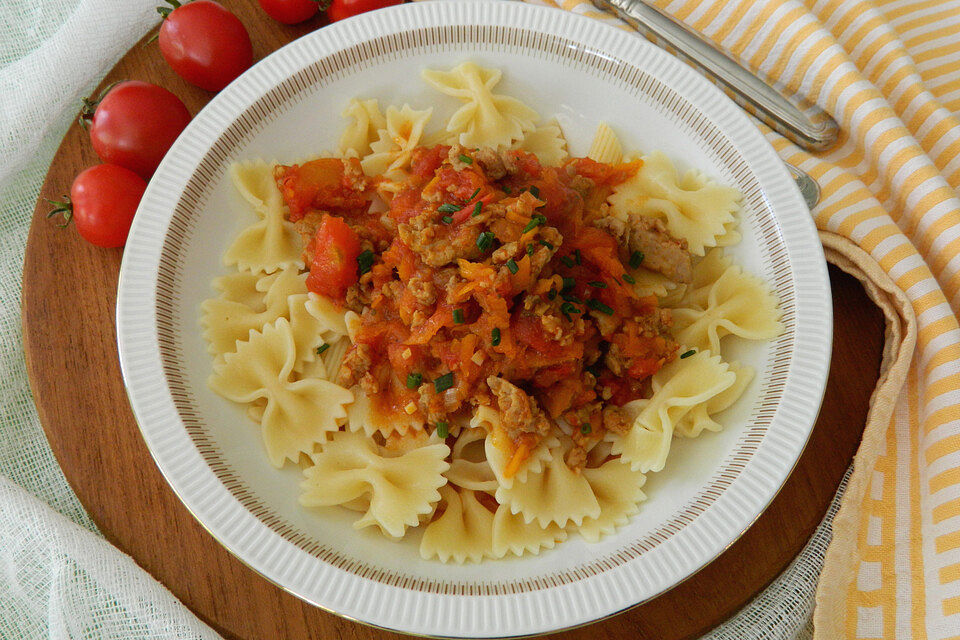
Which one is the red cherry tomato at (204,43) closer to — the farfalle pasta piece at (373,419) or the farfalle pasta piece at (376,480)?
the farfalle pasta piece at (373,419)

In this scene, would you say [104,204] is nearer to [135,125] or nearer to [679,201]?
[135,125]

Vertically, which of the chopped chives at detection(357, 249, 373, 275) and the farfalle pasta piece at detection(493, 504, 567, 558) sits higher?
the chopped chives at detection(357, 249, 373, 275)

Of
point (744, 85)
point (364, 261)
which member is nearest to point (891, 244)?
point (744, 85)

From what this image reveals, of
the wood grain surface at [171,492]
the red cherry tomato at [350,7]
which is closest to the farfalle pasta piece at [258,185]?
the wood grain surface at [171,492]

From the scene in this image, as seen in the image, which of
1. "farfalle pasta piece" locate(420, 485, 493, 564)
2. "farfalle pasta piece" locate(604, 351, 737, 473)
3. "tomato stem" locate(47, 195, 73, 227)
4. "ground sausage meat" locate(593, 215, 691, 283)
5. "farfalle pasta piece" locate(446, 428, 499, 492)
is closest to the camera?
"farfalle pasta piece" locate(420, 485, 493, 564)

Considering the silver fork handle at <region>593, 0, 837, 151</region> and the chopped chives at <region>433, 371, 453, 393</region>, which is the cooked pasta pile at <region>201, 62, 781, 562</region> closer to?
the chopped chives at <region>433, 371, 453, 393</region>

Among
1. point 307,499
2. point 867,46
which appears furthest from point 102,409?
point 867,46

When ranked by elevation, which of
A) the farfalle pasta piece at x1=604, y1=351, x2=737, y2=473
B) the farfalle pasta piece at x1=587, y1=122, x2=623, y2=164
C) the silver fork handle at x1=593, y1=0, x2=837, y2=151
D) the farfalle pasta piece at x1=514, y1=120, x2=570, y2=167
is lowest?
the farfalle pasta piece at x1=604, y1=351, x2=737, y2=473

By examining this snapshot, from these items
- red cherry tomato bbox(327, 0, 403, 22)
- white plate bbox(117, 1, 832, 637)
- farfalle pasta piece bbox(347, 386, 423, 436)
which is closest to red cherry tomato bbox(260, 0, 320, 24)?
red cherry tomato bbox(327, 0, 403, 22)

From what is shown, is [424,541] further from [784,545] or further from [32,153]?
[32,153]
